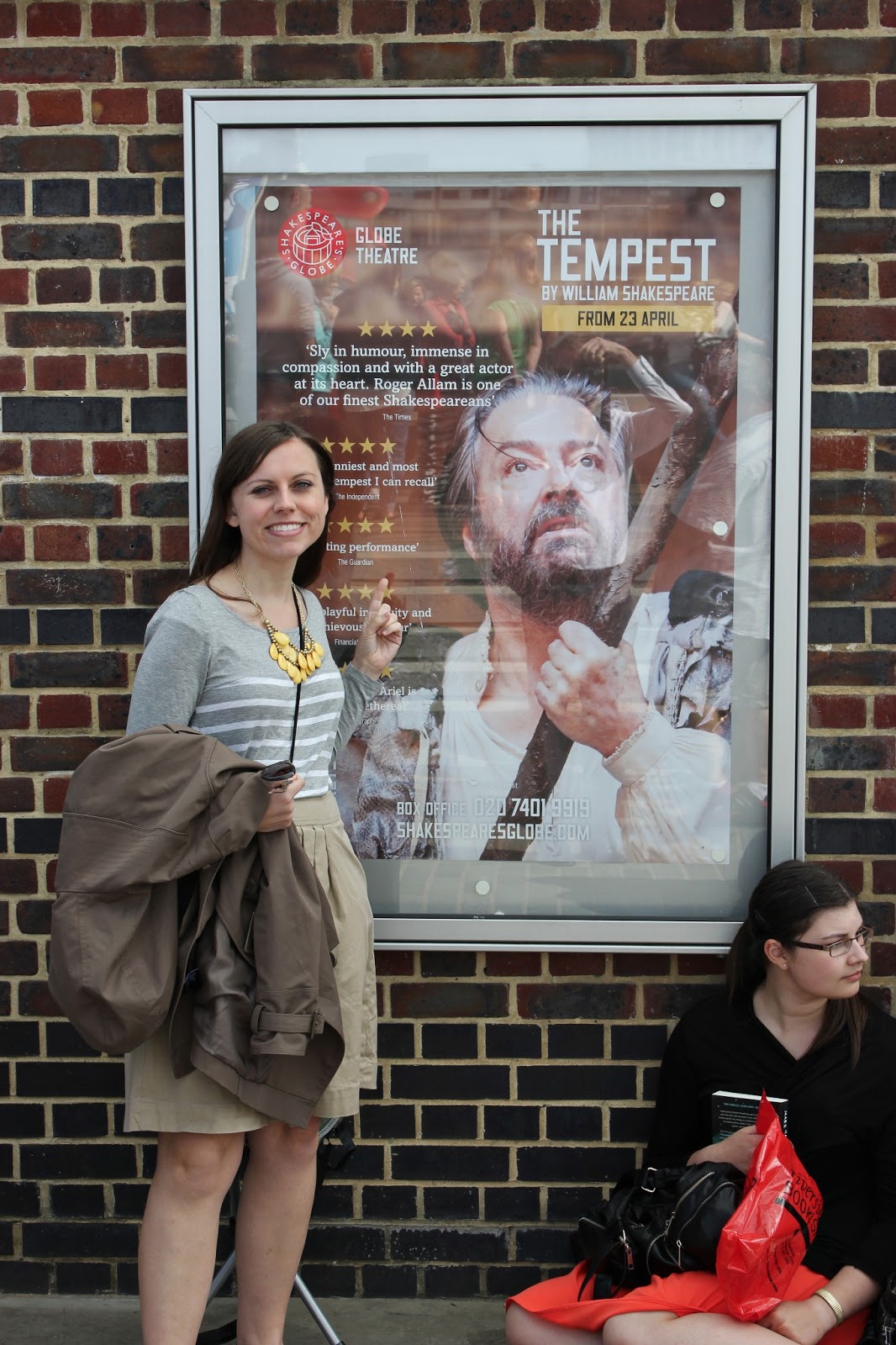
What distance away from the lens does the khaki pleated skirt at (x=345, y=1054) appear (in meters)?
2.35

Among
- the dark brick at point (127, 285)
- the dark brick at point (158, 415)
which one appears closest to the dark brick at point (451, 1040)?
the dark brick at point (158, 415)

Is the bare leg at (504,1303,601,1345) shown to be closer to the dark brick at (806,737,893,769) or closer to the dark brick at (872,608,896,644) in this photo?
the dark brick at (806,737,893,769)

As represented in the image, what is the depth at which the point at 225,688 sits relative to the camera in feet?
8.02

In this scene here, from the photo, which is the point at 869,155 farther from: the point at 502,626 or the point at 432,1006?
the point at 432,1006

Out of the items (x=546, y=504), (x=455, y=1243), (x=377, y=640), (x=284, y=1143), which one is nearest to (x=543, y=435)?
(x=546, y=504)

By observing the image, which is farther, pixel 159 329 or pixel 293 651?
pixel 159 329

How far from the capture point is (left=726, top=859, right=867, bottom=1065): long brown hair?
2.70 m

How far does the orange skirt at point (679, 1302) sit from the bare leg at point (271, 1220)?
591 mm

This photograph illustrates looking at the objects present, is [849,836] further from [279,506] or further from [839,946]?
[279,506]

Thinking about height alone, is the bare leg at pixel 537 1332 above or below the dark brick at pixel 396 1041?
below

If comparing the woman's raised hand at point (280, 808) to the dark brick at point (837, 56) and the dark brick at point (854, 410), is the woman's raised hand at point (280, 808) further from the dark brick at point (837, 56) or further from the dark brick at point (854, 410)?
the dark brick at point (837, 56)

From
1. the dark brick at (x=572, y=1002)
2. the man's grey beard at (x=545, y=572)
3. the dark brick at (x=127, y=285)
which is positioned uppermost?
the dark brick at (x=127, y=285)

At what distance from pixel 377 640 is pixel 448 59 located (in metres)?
1.45

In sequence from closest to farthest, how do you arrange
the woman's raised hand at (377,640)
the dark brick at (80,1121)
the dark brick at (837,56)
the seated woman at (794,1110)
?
1. the seated woman at (794,1110)
2. the woman's raised hand at (377,640)
3. the dark brick at (837,56)
4. the dark brick at (80,1121)
